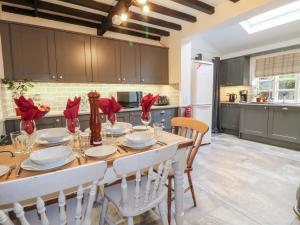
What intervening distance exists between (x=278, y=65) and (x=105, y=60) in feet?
13.4

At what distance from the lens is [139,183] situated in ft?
3.22

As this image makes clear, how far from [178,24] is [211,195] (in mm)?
3119

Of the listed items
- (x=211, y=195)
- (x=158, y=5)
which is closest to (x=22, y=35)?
(x=158, y=5)

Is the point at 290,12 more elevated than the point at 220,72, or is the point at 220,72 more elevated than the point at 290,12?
the point at 290,12

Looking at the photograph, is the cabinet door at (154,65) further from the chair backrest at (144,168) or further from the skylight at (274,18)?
the chair backrest at (144,168)

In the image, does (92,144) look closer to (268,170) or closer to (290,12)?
(268,170)

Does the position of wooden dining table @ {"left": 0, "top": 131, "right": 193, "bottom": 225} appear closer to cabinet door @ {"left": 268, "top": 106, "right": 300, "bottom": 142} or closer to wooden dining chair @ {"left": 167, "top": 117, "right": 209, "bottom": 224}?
wooden dining chair @ {"left": 167, "top": 117, "right": 209, "bottom": 224}

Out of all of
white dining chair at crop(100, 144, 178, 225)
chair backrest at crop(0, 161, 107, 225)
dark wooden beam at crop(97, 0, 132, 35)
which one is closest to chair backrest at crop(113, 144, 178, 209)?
white dining chair at crop(100, 144, 178, 225)

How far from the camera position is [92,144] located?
125 cm

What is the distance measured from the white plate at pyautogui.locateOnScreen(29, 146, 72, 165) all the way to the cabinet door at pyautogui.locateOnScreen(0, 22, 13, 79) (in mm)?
2200

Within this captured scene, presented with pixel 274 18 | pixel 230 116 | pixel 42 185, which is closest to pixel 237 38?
pixel 274 18

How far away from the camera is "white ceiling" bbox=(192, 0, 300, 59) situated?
3.61 m

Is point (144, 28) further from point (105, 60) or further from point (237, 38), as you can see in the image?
point (237, 38)

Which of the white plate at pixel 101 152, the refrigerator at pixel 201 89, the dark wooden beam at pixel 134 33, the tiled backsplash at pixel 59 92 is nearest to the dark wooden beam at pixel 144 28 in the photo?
the dark wooden beam at pixel 134 33
